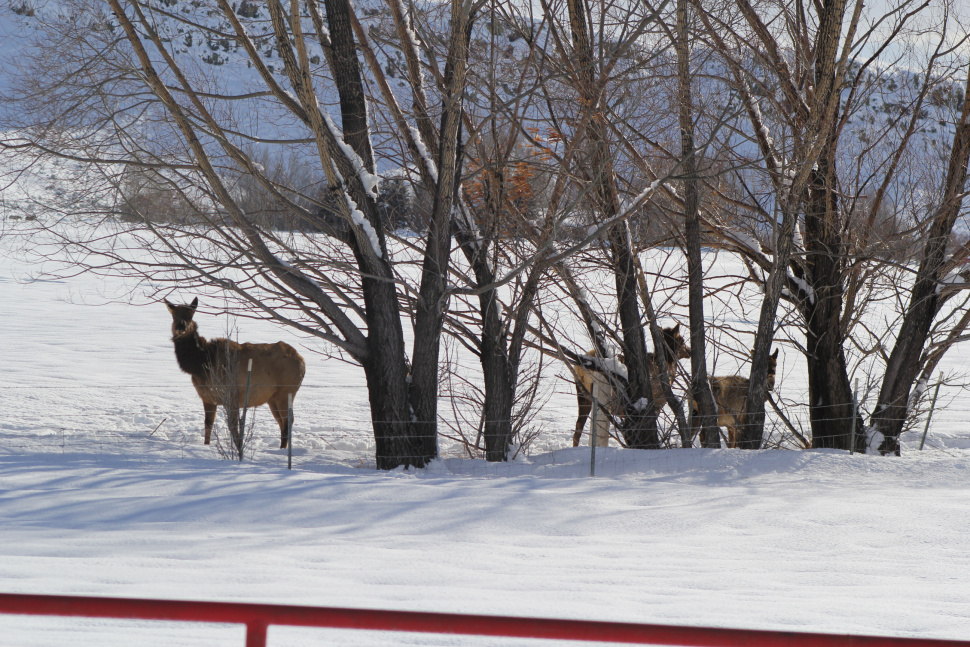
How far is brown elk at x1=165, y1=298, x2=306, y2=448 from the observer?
10.5 meters

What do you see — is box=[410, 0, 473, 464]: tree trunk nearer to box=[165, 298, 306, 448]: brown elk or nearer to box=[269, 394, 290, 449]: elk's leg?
box=[165, 298, 306, 448]: brown elk

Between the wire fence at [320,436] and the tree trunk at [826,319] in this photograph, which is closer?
the wire fence at [320,436]

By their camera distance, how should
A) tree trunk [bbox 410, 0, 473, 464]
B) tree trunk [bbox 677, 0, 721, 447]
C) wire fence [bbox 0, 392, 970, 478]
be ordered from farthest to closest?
tree trunk [bbox 677, 0, 721, 447] → wire fence [bbox 0, 392, 970, 478] → tree trunk [bbox 410, 0, 473, 464]

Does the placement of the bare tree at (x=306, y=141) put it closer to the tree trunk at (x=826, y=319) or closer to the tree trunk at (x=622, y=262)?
the tree trunk at (x=622, y=262)

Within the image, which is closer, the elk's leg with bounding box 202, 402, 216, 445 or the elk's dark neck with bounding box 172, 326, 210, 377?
the elk's leg with bounding box 202, 402, 216, 445

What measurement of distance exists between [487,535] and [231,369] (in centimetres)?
573

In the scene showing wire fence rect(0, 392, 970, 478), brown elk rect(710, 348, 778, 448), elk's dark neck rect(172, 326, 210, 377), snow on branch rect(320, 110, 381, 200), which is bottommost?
wire fence rect(0, 392, 970, 478)

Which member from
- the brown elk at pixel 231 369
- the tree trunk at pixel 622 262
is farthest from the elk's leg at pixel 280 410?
the tree trunk at pixel 622 262

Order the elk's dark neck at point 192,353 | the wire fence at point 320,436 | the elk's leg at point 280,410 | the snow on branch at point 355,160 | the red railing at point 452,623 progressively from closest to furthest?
the red railing at point 452,623 → the snow on branch at point 355,160 → the wire fence at point 320,436 → the elk's dark neck at point 192,353 → the elk's leg at point 280,410

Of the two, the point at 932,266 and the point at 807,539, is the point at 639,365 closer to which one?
the point at 932,266

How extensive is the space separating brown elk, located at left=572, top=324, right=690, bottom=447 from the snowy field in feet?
4.28

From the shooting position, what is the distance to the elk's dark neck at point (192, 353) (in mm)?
11172

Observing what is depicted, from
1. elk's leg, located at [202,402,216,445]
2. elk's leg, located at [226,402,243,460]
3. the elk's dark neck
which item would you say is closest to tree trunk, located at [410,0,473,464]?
elk's leg, located at [226,402,243,460]

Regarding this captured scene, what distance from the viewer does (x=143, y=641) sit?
11.1ft
